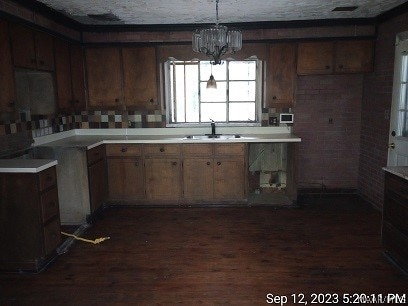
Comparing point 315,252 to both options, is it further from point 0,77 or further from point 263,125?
point 0,77

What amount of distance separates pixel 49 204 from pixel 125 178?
1.59 m

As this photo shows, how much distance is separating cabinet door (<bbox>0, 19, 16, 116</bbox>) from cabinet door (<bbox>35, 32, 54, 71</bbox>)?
0.47 meters

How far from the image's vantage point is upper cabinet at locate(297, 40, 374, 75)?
176 inches

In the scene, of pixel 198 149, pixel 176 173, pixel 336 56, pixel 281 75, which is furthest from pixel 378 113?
pixel 176 173

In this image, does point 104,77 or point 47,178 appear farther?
point 104,77

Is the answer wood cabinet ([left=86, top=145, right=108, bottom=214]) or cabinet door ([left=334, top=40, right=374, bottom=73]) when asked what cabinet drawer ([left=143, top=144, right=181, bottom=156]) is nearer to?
wood cabinet ([left=86, top=145, right=108, bottom=214])

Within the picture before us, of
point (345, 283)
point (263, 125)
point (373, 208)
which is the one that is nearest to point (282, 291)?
point (345, 283)

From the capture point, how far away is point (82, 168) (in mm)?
3939

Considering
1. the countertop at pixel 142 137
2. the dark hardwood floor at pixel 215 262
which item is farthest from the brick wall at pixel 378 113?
the countertop at pixel 142 137

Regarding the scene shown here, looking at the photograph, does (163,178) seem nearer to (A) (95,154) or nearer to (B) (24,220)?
(A) (95,154)

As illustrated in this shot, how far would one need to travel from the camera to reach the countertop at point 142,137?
13.8 ft

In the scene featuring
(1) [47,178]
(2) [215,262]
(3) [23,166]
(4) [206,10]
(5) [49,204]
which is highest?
(4) [206,10]

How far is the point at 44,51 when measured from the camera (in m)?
3.71

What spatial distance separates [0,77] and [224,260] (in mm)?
2571
